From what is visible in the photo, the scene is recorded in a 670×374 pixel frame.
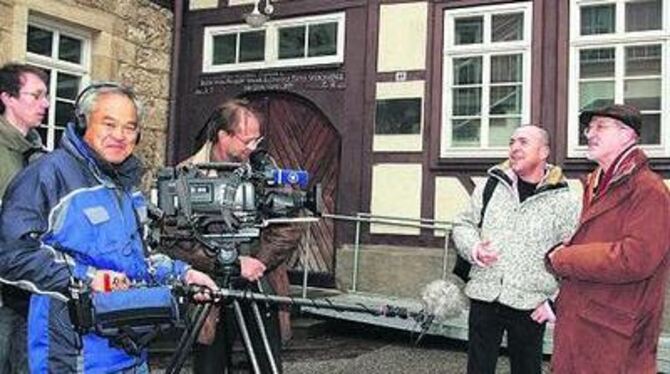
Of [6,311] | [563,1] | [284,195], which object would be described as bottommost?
[6,311]

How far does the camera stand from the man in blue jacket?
7.05ft

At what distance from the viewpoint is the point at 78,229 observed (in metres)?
2.22

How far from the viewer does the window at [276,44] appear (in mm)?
8133

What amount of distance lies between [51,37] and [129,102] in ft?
18.5

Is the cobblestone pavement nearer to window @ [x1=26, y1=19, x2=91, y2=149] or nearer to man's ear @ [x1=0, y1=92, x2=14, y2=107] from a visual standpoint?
man's ear @ [x1=0, y1=92, x2=14, y2=107]

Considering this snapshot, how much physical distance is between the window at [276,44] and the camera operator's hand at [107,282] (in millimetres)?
6065

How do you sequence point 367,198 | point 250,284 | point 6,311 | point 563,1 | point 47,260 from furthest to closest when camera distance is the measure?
point 367,198, point 563,1, point 250,284, point 6,311, point 47,260

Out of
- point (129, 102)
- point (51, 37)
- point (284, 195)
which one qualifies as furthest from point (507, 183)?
point (51, 37)

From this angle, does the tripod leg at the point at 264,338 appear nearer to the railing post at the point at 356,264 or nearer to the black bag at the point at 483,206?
the black bag at the point at 483,206

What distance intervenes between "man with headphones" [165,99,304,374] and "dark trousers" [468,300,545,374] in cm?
98

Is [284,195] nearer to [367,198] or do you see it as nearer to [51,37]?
[367,198]

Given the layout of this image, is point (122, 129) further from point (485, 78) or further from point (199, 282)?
point (485, 78)

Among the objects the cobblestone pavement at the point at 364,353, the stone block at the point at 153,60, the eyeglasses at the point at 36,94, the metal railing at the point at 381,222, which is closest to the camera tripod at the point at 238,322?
the eyeglasses at the point at 36,94

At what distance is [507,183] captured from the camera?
374cm
